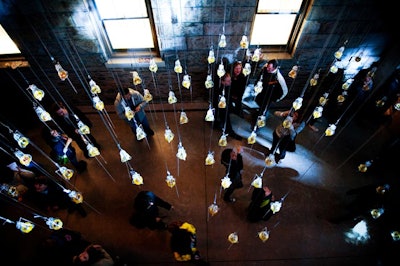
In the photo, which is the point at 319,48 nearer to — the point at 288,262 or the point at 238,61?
the point at 238,61

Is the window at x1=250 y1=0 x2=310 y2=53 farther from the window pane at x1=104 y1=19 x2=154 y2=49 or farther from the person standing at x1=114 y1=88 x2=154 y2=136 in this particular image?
the person standing at x1=114 y1=88 x2=154 y2=136

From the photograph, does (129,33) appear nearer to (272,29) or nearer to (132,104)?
(132,104)

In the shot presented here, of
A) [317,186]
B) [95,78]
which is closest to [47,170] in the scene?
[95,78]

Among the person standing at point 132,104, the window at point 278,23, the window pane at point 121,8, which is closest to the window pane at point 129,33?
the window pane at point 121,8

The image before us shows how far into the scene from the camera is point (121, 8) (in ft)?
17.6

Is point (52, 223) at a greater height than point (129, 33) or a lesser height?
lesser

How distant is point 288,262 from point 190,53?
202 inches

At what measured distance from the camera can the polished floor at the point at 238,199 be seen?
5230 millimetres

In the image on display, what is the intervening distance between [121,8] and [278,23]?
139 inches

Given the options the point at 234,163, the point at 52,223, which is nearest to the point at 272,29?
the point at 234,163

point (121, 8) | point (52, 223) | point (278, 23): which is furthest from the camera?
point (278, 23)

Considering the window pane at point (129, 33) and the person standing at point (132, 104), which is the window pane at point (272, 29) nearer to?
the window pane at point (129, 33)

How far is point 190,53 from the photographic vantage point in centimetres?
613

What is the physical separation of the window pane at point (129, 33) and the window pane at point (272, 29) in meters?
2.49
